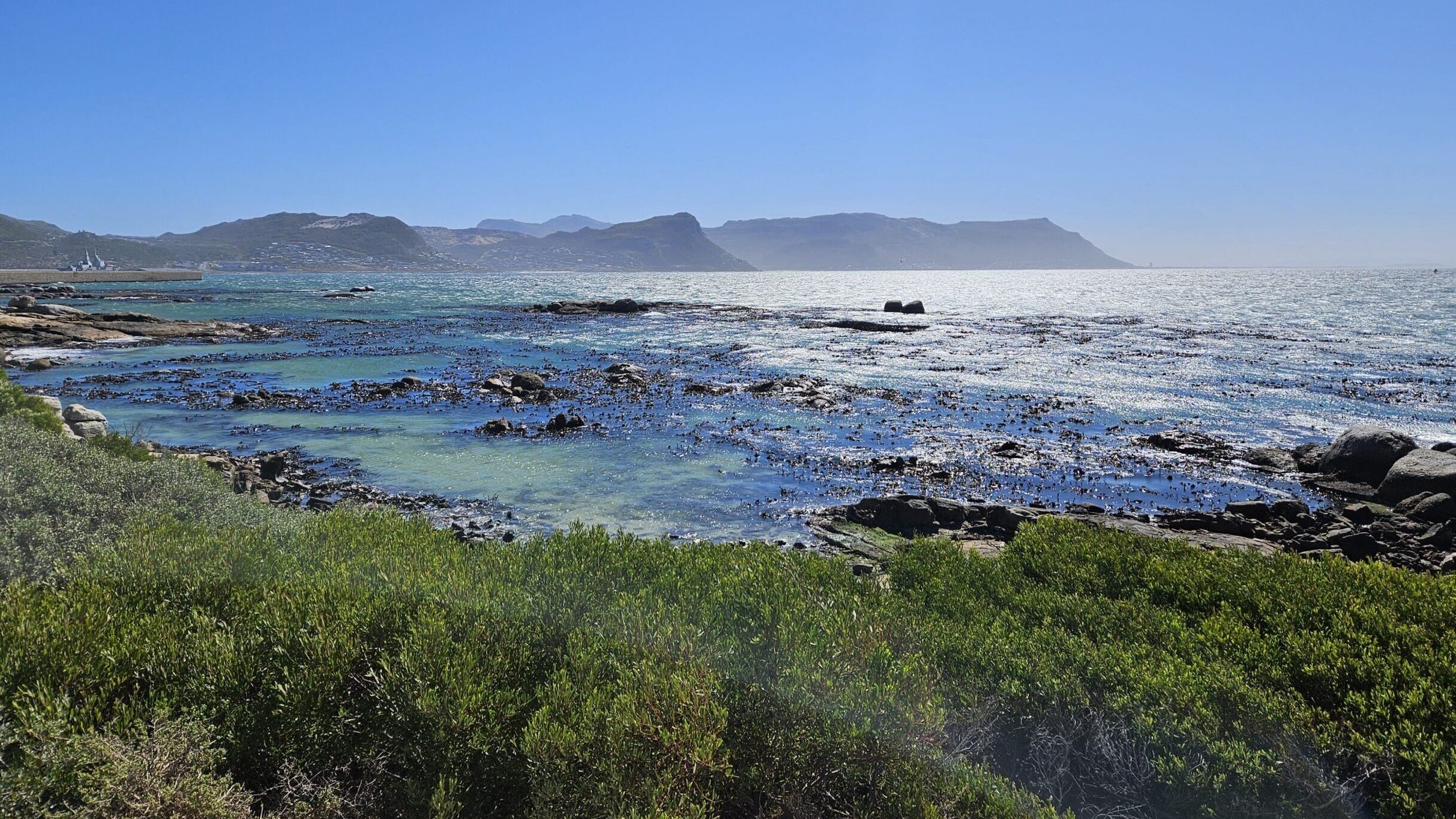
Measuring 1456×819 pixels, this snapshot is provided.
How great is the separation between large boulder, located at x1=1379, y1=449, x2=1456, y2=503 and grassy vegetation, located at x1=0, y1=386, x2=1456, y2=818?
585 inches

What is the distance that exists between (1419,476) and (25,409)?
3214 cm

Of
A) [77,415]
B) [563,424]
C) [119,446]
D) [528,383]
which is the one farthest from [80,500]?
[528,383]

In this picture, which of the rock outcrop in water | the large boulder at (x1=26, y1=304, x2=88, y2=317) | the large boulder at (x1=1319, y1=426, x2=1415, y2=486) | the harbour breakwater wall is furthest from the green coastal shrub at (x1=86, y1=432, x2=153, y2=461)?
the harbour breakwater wall

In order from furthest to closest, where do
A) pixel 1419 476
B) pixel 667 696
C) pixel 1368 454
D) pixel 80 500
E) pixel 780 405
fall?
pixel 780 405, pixel 1368 454, pixel 1419 476, pixel 80 500, pixel 667 696

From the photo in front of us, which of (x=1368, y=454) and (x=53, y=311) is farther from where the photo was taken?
(x=53, y=311)

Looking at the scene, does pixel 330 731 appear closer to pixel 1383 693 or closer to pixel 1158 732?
pixel 1158 732

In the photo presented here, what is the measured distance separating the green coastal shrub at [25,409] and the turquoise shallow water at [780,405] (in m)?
6.65

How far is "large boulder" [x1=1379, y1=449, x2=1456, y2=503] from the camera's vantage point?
1817 centimetres

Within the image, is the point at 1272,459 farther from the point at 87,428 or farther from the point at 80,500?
the point at 87,428

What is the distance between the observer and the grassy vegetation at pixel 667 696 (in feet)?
15.7

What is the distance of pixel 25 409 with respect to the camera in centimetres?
1470

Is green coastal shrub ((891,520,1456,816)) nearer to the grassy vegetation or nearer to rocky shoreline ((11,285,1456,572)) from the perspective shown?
the grassy vegetation

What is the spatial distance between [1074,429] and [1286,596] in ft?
70.6

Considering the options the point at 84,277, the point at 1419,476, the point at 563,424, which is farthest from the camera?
the point at 84,277
